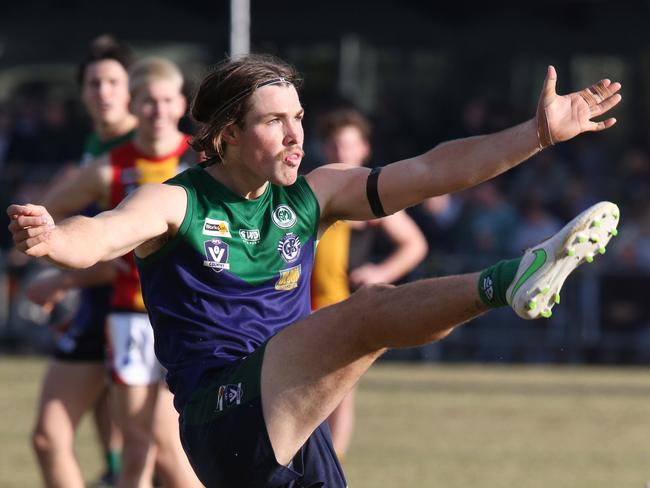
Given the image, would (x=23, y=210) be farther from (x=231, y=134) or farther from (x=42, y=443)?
(x=42, y=443)

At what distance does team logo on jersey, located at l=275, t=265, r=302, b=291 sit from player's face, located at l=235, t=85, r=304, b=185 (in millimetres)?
330

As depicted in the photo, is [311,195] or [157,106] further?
[157,106]

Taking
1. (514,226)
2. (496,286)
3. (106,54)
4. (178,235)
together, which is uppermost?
(106,54)

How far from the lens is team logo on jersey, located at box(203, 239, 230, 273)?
16.1 feet

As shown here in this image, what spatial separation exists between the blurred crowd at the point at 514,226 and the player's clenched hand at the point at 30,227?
873 centimetres

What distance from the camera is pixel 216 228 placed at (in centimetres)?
496

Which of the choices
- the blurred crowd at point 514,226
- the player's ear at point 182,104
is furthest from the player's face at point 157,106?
the blurred crowd at point 514,226

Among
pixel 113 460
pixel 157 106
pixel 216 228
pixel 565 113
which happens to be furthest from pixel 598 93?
pixel 113 460

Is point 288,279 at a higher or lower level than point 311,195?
lower

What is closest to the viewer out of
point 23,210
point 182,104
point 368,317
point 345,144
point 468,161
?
point 23,210

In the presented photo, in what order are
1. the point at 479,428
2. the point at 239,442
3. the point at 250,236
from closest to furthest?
the point at 239,442 < the point at 250,236 < the point at 479,428

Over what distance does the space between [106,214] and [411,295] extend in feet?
3.34

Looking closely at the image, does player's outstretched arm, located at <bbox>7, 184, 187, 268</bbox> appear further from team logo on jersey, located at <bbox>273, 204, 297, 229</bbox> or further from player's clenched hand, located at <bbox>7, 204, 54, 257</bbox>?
team logo on jersey, located at <bbox>273, 204, 297, 229</bbox>

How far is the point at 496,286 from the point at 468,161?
2.80ft
